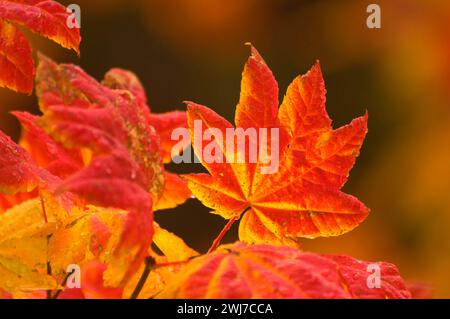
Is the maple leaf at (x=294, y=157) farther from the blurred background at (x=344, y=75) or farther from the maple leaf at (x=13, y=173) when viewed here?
the blurred background at (x=344, y=75)

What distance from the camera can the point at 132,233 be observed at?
41 centimetres

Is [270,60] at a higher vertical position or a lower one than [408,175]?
higher

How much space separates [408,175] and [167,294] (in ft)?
6.65

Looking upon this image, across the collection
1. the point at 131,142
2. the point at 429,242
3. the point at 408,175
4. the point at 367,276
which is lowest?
the point at 429,242

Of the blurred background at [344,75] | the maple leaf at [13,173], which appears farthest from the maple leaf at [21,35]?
the blurred background at [344,75]

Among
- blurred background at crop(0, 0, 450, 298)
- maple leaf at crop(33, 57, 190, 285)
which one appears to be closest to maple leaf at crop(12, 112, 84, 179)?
maple leaf at crop(33, 57, 190, 285)

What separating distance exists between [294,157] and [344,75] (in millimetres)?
2125

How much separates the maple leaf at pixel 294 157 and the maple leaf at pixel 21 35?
0.13 m

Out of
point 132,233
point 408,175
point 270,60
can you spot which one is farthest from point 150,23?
point 132,233

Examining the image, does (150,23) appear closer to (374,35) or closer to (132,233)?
(374,35)

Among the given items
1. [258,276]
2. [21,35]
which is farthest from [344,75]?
[258,276]

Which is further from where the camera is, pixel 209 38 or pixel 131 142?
pixel 209 38

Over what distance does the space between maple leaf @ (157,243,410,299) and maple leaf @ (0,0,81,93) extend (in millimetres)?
235

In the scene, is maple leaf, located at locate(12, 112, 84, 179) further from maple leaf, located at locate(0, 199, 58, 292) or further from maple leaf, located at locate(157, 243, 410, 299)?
maple leaf, located at locate(157, 243, 410, 299)
